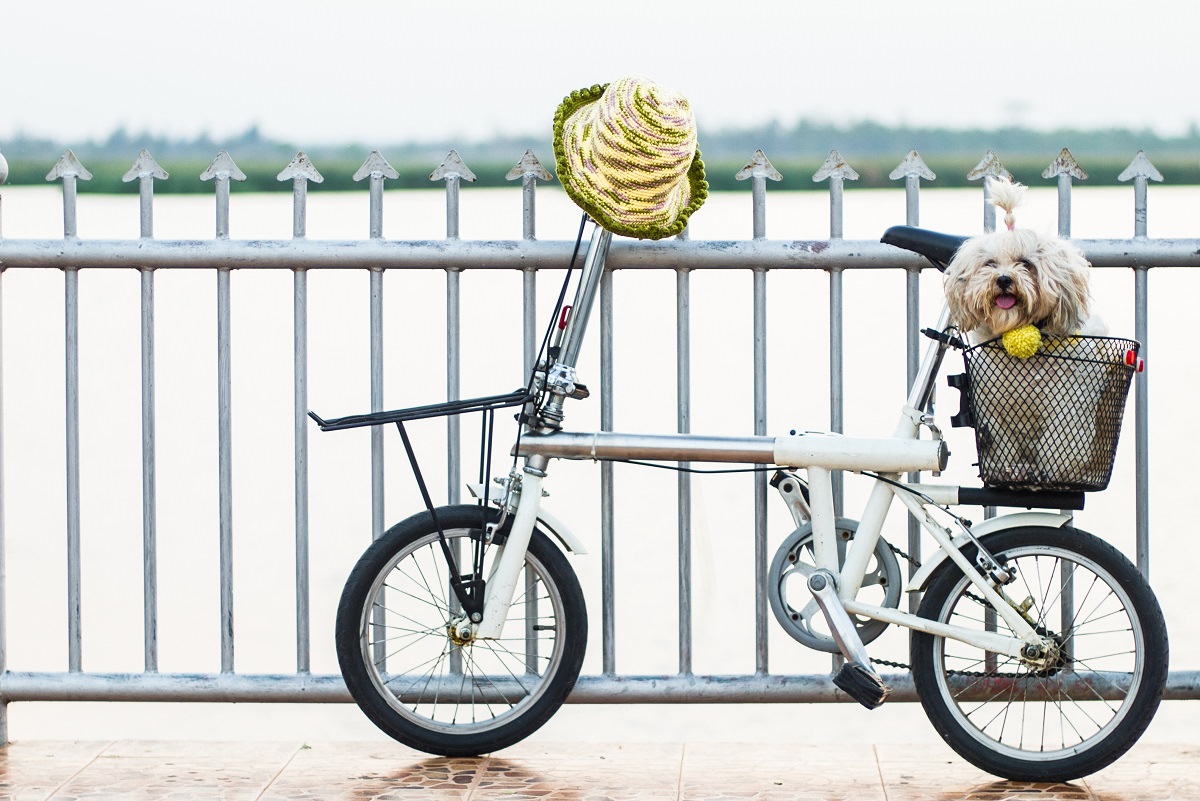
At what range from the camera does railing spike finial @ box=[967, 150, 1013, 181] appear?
330cm

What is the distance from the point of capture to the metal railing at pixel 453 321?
3314 mm

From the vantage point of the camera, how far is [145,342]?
343 cm

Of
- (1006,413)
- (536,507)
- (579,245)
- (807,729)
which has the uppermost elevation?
(579,245)

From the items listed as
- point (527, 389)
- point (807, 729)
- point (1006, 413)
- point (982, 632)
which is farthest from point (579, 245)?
point (807, 729)

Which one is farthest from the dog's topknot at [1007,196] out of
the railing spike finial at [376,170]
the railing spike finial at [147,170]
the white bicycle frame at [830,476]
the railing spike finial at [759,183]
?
the railing spike finial at [147,170]

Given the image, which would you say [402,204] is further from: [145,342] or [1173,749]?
[1173,749]

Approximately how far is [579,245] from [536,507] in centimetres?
60

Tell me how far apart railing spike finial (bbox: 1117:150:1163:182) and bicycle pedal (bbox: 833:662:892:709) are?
4.18ft

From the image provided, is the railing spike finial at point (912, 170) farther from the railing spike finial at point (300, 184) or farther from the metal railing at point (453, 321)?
the railing spike finial at point (300, 184)

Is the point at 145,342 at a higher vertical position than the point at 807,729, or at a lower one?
higher

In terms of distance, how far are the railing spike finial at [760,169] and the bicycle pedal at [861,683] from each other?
3.65ft

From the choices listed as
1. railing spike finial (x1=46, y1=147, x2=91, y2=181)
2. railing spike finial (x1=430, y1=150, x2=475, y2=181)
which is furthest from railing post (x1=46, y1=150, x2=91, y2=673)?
railing spike finial (x1=430, y1=150, x2=475, y2=181)

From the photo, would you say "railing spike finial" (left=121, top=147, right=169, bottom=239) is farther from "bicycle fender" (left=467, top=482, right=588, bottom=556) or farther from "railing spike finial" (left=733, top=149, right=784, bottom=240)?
"railing spike finial" (left=733, top=149, right=784, bottom=240)

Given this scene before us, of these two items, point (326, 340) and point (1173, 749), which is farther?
point (326, 340)
